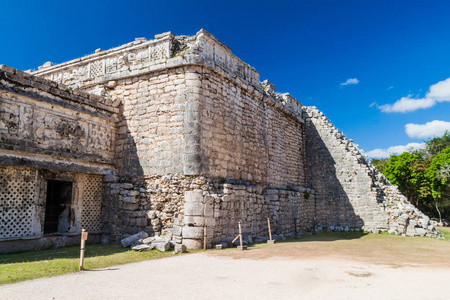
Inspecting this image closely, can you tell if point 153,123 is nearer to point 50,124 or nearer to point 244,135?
point 50,124

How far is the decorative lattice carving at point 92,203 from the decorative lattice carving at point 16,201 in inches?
63.8

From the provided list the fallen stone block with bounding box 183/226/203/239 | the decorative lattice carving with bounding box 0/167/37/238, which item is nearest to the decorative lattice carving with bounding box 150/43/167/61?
the decorative lattice carving with bounding box 0/167/37/238

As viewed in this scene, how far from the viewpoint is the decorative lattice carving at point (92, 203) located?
A: 1006 centimetres

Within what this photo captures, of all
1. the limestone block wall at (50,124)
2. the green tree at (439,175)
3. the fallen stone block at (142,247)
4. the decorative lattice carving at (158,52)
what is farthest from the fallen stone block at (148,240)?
the green tree at (439,175)

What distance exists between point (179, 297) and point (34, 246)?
605 centimetres

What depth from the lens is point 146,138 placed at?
10.5 m

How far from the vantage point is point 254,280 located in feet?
18.2

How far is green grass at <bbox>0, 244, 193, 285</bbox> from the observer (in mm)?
5848

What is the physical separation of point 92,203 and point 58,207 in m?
0.98

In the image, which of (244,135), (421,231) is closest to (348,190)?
(421,231)

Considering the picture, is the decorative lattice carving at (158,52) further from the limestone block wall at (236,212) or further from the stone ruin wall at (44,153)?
the limestone block wall at (236,212)

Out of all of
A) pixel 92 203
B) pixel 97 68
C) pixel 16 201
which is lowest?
pixel 92 203

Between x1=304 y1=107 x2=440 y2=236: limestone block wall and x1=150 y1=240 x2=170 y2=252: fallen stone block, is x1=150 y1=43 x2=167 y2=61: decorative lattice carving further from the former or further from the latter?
x1=304 y1=107 x2=440 y2=236: limestone block wall

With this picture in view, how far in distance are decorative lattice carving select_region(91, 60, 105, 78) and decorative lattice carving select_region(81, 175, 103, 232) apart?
13.2 feet
